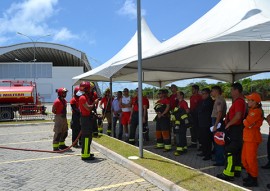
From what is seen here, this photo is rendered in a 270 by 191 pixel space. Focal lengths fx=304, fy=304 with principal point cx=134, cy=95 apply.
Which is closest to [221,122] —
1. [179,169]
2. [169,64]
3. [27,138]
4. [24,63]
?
[179,169]

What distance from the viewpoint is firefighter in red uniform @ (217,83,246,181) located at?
547 centimetres

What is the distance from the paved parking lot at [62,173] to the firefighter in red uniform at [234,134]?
4.52 ft

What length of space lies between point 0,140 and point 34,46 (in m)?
45.4

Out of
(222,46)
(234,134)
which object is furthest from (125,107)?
(234,134)

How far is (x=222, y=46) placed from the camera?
8.45 meters

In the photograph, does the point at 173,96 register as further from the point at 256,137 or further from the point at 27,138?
the point at 27,138

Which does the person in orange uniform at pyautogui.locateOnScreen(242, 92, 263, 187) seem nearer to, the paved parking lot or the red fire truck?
the paved parking lot

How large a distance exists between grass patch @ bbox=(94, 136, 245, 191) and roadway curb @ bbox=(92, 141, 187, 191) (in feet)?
0.34

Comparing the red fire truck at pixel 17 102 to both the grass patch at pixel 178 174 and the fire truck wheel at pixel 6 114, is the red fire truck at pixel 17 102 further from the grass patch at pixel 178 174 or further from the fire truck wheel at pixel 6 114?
the grass patch at pixel 178 174

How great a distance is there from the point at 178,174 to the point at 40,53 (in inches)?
2319

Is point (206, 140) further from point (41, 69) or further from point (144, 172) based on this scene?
point (41, 69)

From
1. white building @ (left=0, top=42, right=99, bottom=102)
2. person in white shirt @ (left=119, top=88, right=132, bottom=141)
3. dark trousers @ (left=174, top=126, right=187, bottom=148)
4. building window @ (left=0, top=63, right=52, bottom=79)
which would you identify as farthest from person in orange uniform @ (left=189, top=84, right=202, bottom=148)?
building window @ (left=0, top=63, right=52, bottom=79)

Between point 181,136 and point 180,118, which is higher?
point 180,118

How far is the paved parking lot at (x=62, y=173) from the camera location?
5574 mm
